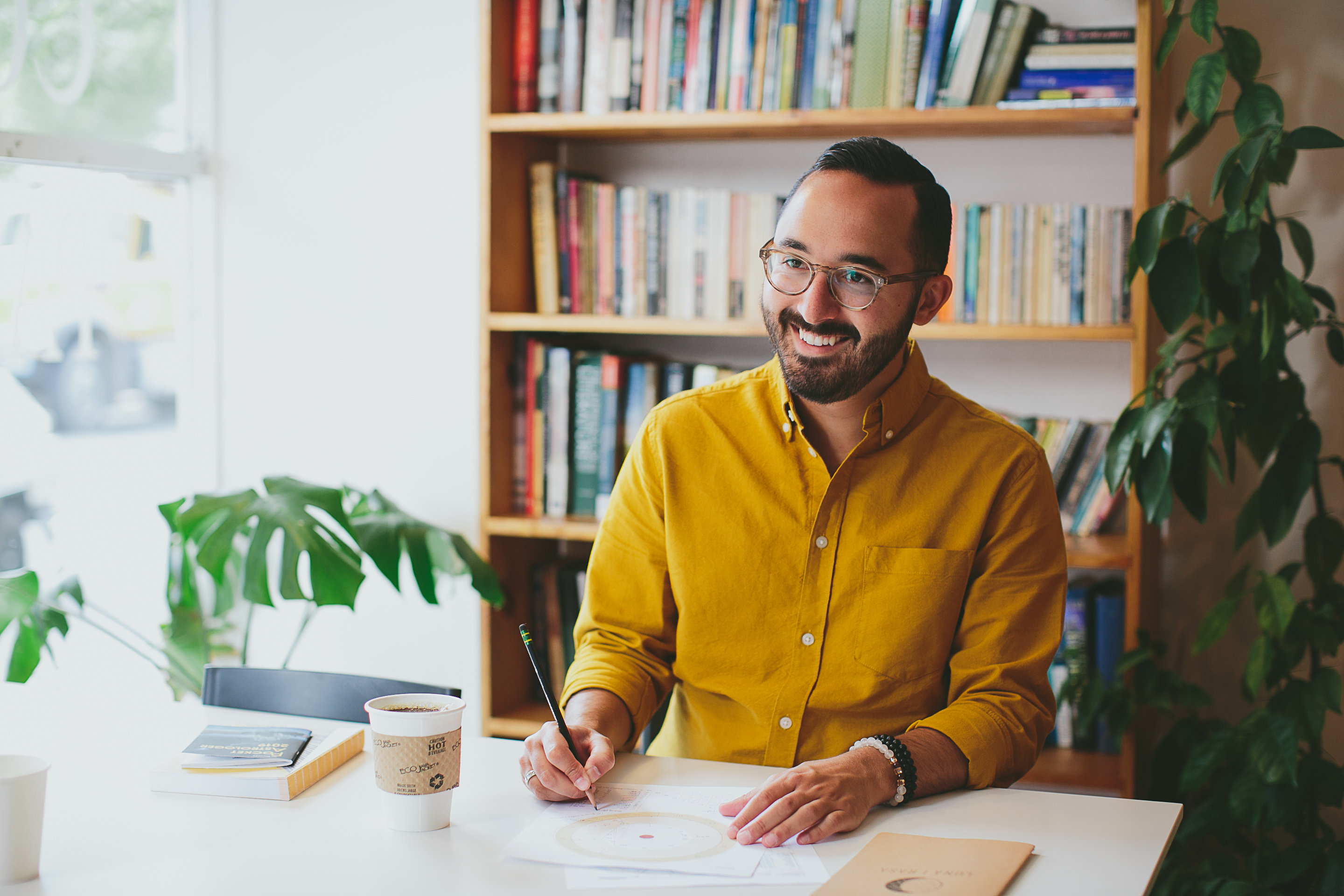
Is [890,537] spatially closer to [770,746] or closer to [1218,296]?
[770,746]

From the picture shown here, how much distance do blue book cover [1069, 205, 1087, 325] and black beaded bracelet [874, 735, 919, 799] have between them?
1.25 m

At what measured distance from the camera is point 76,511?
8.72 feet

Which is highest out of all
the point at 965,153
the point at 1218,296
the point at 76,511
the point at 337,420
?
the point at 965,153

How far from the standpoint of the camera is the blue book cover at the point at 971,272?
2.26 meters

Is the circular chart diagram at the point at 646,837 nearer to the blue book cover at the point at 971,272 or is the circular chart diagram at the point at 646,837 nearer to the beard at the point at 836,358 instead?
the beard at the point at 836,358

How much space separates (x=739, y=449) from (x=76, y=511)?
1.81m

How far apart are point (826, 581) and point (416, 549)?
0.99 meters

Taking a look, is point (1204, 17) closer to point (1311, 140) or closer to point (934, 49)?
point (1311, 140)

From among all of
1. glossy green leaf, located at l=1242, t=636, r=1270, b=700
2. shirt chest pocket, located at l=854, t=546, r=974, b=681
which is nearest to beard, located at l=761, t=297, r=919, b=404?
shirt chest pocket, located at l=854, t=546, r=974, b=681

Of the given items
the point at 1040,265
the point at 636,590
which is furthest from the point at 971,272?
the point at 636,590

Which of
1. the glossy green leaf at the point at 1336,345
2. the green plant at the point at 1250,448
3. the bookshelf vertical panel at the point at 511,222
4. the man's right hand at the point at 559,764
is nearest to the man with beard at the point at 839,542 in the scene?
the man's right hand at the point at 559,764

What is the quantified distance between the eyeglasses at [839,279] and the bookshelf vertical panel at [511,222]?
0.96 metres

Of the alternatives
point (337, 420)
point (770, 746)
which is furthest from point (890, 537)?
point (337, 420)

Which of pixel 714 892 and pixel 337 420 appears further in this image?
pixel 337 420
